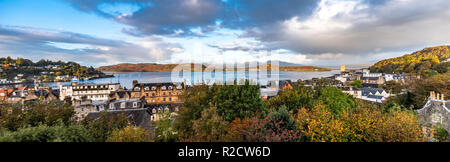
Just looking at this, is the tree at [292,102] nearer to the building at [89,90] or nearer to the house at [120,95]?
the house at [120,95]

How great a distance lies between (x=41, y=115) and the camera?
9.88m

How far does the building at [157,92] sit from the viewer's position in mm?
46062

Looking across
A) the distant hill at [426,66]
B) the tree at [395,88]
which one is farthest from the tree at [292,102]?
the distant hill at [426,66]

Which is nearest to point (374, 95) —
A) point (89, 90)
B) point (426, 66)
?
point (426, 66)

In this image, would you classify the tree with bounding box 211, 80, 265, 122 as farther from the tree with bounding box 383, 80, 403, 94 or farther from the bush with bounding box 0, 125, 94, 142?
the tree with bounding box 383, 80, 403, 94

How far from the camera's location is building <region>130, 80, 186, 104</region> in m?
46.1

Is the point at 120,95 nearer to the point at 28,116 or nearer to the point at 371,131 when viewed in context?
the point at 28,116

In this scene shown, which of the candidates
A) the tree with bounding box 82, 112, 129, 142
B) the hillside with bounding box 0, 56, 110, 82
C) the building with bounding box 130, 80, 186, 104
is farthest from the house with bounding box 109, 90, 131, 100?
the hillside with bounding box 0, 56, 110, 82

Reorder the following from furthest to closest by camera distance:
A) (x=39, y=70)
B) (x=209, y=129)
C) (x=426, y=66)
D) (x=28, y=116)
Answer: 1. (x=39, y=70)
2. (x=426, y=66)
3. (x=28, y=116)
4. (x=209, y=129)

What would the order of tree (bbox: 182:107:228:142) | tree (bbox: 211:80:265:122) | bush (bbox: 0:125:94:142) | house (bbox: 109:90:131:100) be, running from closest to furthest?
bush (bbox: 0:125:94:142) → tree (bbox: 182:107:228:142) → tree (bbox: 211:80:265:122) → house (bbox: 109:90:131:100)

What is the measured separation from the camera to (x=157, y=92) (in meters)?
46.8
